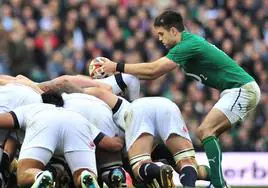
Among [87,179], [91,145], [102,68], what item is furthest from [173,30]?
[87,179]

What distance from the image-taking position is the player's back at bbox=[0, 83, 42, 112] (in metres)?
10.7

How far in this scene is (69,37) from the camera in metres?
19.8

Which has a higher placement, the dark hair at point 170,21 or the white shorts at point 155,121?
the dark hair at point 170,21

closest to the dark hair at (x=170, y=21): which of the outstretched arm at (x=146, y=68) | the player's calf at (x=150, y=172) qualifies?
the outstretched arm at (x=146, y=68)

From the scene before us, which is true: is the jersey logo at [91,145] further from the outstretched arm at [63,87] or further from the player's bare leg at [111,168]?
the outstretched arm at [63,87]

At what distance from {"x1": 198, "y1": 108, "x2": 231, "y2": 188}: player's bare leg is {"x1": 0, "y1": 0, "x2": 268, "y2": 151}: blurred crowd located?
6789mm

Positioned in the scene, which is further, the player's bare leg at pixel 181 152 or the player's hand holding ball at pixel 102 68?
the player's hand holding ball at pixel 102 68

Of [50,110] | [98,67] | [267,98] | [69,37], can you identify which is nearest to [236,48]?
[267,98]

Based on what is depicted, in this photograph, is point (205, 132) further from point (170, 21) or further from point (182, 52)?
point (170, 21)

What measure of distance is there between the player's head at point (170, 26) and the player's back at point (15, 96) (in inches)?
60.9

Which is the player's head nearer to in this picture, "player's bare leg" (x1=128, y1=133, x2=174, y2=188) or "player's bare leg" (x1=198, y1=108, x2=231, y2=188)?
"player's bare leg" (x1=198, y1=108, x2=231, y2=188)

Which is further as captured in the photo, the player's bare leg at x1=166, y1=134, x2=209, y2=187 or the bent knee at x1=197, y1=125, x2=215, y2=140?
the bent knee at x1=197, y1=125, x2=215, y2=140

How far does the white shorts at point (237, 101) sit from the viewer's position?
1126 centimetres

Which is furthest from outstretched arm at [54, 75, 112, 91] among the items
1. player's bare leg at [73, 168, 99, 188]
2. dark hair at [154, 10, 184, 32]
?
player's bare leg at [73, 168, 99, 188]
